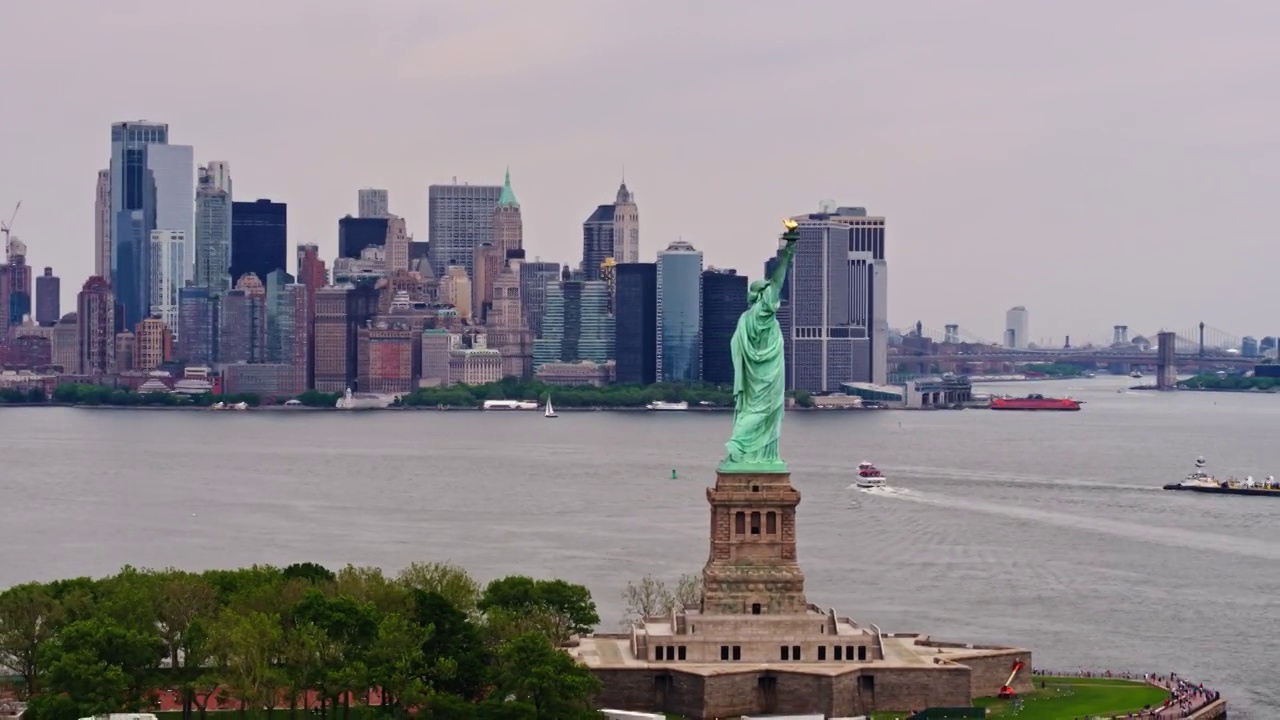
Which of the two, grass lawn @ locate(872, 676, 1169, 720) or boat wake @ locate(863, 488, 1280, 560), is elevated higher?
boat wake @ locate(863, 488, 1280, 560)

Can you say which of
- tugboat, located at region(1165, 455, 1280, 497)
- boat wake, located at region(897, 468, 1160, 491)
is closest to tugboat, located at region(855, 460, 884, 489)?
boat wake, located at region(897, 468, 1160, 491)

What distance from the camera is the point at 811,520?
85875 mm

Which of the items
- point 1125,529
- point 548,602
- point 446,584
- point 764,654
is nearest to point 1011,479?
point 1125,529

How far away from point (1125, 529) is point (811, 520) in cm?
1048

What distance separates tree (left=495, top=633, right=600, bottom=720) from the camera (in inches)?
1721

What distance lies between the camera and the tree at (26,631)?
47.2m

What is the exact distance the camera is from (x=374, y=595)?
48.0 m

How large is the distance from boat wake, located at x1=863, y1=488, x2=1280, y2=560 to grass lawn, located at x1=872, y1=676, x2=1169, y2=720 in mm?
27550

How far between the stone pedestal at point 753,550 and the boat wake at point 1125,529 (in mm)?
32226

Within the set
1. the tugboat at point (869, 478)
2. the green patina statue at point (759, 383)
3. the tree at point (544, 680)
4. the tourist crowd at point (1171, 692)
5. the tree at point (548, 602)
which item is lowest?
the tourist crowd at point (1171, 692)

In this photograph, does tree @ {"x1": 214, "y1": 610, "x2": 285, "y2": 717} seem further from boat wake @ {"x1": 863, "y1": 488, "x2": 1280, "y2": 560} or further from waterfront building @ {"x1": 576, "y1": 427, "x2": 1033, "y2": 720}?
boat wake @ {"x1": 863, "y1": 488, "x2": 1280, "y2": 560}

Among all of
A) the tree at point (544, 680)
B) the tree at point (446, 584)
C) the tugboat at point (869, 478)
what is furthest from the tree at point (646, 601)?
the tugboat at point (869, 478)

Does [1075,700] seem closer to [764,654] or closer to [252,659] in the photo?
[764,654]

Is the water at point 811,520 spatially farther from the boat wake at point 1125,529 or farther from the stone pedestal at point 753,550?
the stone pedestal at point 753,550
